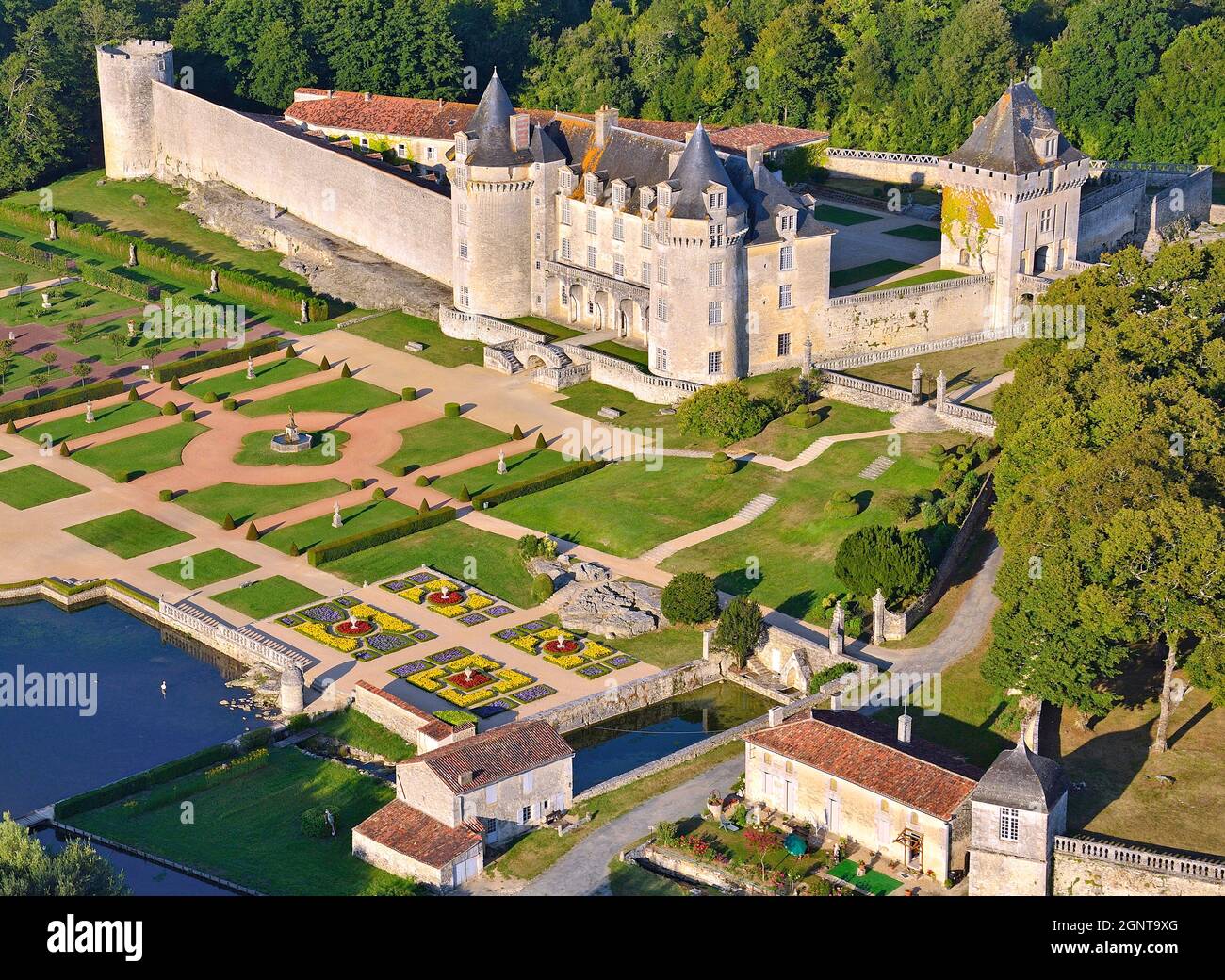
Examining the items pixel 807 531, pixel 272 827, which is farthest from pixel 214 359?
pixel 272 827

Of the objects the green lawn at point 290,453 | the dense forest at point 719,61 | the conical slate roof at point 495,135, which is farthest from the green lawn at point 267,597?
the dense forest at point 719,61

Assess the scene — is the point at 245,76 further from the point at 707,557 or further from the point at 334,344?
the point at 707,557

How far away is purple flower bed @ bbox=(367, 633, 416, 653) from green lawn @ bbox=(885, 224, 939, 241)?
174 feet

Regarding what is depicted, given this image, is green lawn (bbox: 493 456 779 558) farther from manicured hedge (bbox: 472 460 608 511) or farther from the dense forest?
the dense forest

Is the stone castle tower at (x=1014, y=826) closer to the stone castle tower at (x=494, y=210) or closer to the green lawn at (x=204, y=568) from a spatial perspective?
the green lawn at (x=204, y=568)

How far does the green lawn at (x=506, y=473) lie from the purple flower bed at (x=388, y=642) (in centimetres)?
1481

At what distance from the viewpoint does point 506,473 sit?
10769cm

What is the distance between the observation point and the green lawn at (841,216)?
136500mm

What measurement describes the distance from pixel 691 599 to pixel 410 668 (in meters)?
12.3

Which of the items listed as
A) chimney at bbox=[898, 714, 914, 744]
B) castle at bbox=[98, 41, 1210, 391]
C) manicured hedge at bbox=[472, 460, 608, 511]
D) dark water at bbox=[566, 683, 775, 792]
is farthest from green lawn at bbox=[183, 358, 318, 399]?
chimney at bbox=[898, 714, 914, 744]

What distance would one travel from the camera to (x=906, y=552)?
90312mm

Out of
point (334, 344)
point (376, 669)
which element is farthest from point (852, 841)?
point (334, 344)

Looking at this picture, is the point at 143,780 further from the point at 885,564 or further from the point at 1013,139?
the point at 1013,139

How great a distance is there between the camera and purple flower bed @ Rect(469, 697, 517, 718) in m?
85.6
